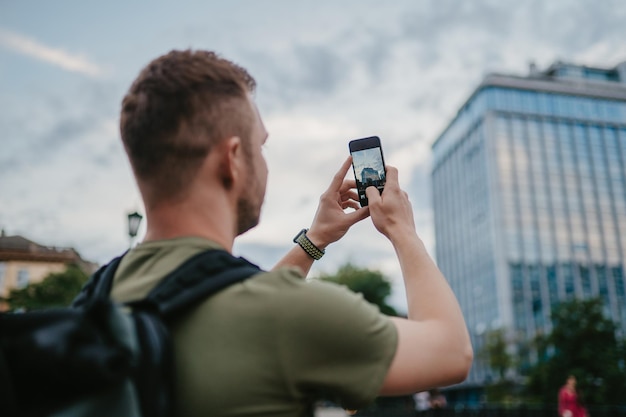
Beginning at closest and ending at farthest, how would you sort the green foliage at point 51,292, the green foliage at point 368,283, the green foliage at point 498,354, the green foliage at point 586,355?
the green foliage at point 586,355, the green foliage at point 51,292, the green foliage at point 498,354, the green foliage at point 368,283

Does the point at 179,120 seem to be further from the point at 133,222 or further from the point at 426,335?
the point at 133,222

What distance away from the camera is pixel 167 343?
1.25 m

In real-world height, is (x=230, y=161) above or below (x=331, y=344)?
above

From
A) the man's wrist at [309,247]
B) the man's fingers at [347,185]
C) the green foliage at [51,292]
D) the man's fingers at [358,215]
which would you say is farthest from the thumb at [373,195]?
the green foliage at [51,292]

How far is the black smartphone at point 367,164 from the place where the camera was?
2070 mm

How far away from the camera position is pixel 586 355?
33406 mm

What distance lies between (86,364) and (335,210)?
4.10 feet

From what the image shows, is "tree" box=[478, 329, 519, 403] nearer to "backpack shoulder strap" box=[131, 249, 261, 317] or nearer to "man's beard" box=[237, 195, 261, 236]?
"man's beard" box=[237, 195, 261, 236]

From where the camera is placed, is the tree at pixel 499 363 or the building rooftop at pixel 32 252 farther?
the building rooftop at pixel 32 252

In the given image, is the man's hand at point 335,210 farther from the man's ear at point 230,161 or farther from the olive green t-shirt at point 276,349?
the olive green t-shirt at point 276,349

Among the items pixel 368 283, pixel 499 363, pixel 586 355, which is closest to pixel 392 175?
pixel 586 355

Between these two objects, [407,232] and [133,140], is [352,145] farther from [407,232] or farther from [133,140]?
[133,140]

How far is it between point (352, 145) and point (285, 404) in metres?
1.27

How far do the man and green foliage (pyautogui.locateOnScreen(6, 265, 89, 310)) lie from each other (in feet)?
163
